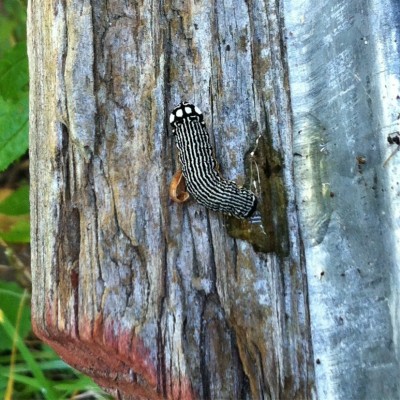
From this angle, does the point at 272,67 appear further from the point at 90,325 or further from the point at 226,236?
the point at 90,325

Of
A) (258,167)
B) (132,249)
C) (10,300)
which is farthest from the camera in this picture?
(10,300)

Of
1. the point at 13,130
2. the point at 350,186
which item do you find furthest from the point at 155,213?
the point at 13,130

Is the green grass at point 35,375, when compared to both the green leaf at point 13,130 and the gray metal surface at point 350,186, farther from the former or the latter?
the gray metal surface at point 350,186

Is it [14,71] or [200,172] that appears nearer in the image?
[200,172]

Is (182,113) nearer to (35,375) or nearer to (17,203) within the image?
(17,203)

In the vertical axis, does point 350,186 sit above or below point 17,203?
below

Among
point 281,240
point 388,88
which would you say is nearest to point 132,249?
point 281,240

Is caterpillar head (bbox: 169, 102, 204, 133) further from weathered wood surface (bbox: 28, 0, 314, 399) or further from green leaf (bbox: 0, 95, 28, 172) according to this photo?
green leaf (bbox: 0, 95, 28, 172)

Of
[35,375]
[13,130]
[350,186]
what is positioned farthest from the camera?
[13,130]
